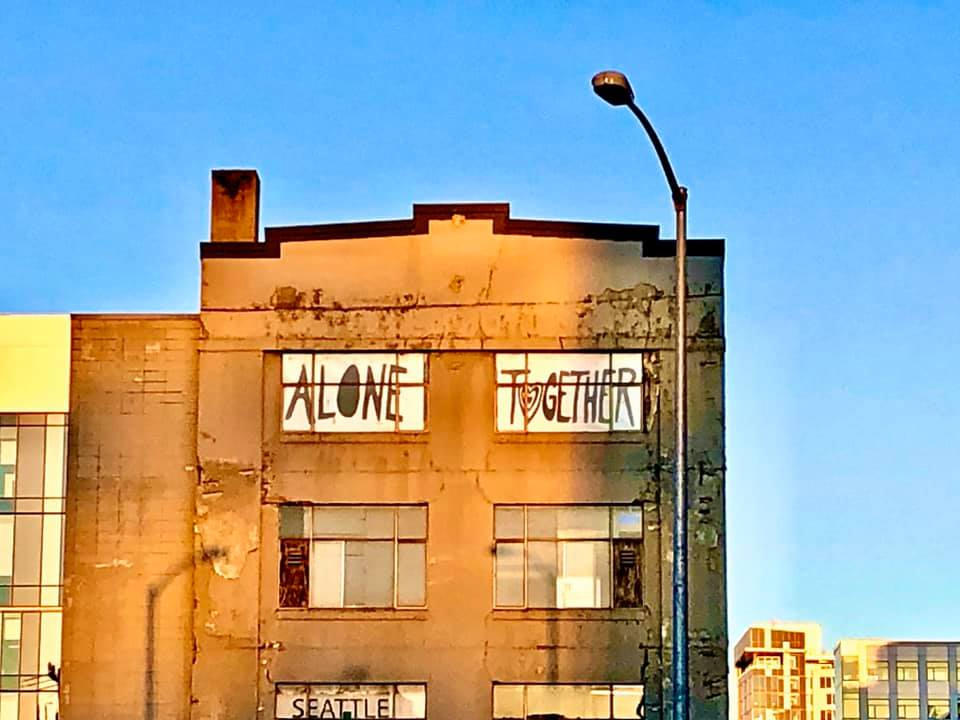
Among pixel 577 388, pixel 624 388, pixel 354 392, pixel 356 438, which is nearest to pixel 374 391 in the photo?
pixel 354 392

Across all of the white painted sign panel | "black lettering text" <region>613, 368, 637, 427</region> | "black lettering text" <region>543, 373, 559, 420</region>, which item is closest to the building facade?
the white painted sign panel

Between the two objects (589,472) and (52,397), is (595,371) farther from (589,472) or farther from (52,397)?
(52,397)

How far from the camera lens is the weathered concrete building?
1293 inches

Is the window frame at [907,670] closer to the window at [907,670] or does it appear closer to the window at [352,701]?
the window at [907,670]

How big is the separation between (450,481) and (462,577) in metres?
1.80

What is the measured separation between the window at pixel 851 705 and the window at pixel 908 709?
3.73 meters

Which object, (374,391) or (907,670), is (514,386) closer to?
(374,391)

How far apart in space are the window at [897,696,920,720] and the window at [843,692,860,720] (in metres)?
3.73

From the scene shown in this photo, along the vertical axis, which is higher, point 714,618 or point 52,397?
point 52,397

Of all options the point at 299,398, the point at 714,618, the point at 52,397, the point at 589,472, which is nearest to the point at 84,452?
the point at 52,397

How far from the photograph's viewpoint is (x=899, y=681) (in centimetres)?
16625

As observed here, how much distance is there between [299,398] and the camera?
111ft

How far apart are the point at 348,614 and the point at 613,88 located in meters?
17.1

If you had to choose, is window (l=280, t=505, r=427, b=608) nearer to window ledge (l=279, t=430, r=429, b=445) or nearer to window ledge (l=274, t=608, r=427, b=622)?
window ledge (l=274, t=608, r=427, b=622)
